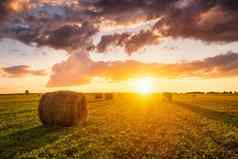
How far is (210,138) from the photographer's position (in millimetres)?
13281

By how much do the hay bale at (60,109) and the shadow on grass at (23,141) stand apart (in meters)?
2.79

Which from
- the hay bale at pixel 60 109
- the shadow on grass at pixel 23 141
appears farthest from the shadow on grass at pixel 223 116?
the shadow on grass at pixel 23 141

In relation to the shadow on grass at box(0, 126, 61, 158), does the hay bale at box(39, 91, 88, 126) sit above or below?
above

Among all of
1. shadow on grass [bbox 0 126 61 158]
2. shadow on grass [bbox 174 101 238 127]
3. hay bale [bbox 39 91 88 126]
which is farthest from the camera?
shadow on grass [bbox 174 101 238 127]

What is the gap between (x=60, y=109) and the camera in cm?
1819

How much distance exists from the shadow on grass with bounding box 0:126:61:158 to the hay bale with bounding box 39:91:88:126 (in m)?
2.79

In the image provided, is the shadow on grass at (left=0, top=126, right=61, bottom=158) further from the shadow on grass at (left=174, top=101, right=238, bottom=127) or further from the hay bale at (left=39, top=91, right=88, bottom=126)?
the shadow on grass at (left=174, top=101, right=238, bottom=127)

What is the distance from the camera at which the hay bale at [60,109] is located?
18.0 metres

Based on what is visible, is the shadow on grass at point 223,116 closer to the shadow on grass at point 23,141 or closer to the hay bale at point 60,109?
the hay bale at point 60,109

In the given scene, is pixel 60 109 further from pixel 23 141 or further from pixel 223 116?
pixel 223 116

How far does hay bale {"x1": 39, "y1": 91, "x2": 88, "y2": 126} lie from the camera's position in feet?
59.0

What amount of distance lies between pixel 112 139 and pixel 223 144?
16.1ft

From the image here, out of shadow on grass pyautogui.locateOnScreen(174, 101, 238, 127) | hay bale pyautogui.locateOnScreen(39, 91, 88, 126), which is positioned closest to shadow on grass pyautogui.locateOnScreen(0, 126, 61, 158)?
hay bale pyautogui.locateOnScreen(39, 91, 88, 126)

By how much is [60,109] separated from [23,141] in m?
5.91
